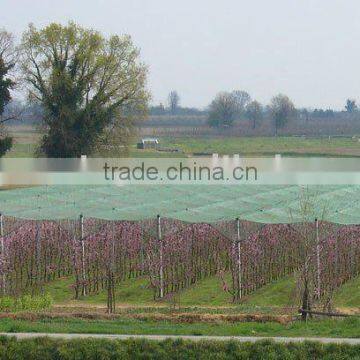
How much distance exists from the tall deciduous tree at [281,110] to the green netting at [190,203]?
2626cm

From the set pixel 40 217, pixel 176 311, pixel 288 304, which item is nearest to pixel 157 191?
pixel 40 217

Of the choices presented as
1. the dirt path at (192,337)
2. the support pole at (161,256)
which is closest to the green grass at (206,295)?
the support pole at (161,256)

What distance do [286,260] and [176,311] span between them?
18.5 feet

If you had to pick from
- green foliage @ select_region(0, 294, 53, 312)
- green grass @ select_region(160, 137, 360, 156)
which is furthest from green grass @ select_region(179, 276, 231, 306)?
green grass @ select_region(160, 137, 360, 156)

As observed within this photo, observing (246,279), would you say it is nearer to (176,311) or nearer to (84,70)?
(176,311)

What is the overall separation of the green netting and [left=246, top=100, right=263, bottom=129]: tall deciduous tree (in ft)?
94.4

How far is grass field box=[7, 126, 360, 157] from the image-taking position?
39875mm

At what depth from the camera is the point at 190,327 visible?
1151cm

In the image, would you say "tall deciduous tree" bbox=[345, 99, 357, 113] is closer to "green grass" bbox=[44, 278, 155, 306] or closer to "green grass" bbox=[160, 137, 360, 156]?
"green grass" bbox=[160, 137, 360, 156]

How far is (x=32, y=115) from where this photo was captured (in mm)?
39719

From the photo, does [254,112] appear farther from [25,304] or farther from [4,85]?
[25,304]

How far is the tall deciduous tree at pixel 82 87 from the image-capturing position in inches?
1512

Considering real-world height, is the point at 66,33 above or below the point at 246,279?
above

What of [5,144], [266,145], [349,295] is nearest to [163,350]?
[349,295]
